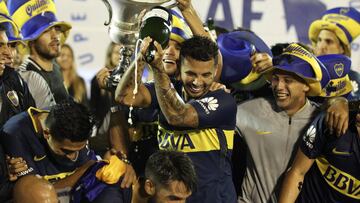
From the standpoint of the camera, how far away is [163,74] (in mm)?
4180

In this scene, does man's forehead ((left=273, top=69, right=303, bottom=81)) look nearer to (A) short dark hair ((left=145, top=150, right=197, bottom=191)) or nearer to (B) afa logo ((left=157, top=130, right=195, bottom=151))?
(B) afa logo ((left=157, top=130, right=195, bottom=151))

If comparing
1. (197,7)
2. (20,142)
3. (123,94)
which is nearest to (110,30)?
(123,94)

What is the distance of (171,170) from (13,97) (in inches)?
45.5

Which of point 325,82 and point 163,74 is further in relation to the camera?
point 325,82

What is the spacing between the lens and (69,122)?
13.9ft

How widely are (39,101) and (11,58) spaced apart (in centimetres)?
39

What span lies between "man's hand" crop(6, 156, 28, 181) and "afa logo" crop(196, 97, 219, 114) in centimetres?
92

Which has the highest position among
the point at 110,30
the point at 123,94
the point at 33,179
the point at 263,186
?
the point at 110,30

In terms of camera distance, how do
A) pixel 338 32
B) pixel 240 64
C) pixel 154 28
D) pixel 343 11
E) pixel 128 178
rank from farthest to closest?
pixel 343 11
pixel 338 32
pixel 240 64
pixel 128 178
pixel 154 28

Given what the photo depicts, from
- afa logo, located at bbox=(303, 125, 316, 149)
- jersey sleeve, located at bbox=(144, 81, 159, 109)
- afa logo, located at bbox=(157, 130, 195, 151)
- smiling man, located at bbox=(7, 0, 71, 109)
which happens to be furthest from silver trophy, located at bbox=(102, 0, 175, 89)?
smiling man, located at bbox=(7, 0, 71, 109)

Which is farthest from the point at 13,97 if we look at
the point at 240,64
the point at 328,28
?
the point at 328,28

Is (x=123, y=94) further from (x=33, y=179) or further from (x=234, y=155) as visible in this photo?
(x=234, y=155)

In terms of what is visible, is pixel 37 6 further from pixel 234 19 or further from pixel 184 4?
pixel 234 19

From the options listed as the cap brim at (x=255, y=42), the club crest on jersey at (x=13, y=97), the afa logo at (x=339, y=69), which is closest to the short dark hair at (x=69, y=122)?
the club crest on jersey at (x=13, y=97)
